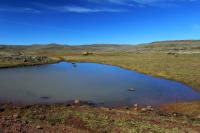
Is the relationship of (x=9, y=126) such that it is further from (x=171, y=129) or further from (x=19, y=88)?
(x=19, y=88)

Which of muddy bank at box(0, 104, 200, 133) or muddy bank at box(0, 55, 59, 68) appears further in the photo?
muddy bank at box(0, 55, 59, 68)

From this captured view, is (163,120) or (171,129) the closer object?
(171,129)

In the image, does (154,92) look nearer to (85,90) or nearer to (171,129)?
(85,90)

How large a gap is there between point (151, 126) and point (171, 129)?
1.04 m

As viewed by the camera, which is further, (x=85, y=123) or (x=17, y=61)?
(x=17, y=61)

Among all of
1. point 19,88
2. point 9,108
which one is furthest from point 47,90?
Answer: point 9,108

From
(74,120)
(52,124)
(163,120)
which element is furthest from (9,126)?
(163,120)

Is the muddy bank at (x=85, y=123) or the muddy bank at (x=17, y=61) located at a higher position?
the muddy bank at (x=17, y=61)

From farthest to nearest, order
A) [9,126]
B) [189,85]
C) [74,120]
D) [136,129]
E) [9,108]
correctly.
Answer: [189,85], [9,108], [74,120], [136,129], [9,126]

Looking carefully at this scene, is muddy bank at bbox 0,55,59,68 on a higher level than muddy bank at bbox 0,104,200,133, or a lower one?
higher

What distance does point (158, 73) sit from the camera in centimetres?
4722

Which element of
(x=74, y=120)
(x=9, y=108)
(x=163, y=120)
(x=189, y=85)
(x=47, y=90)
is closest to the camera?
(x=74, y=120)

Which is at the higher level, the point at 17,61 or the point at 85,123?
the point at 17,61

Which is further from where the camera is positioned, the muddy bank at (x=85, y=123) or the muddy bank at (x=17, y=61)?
the muddy bank at (x=17, y=61)
